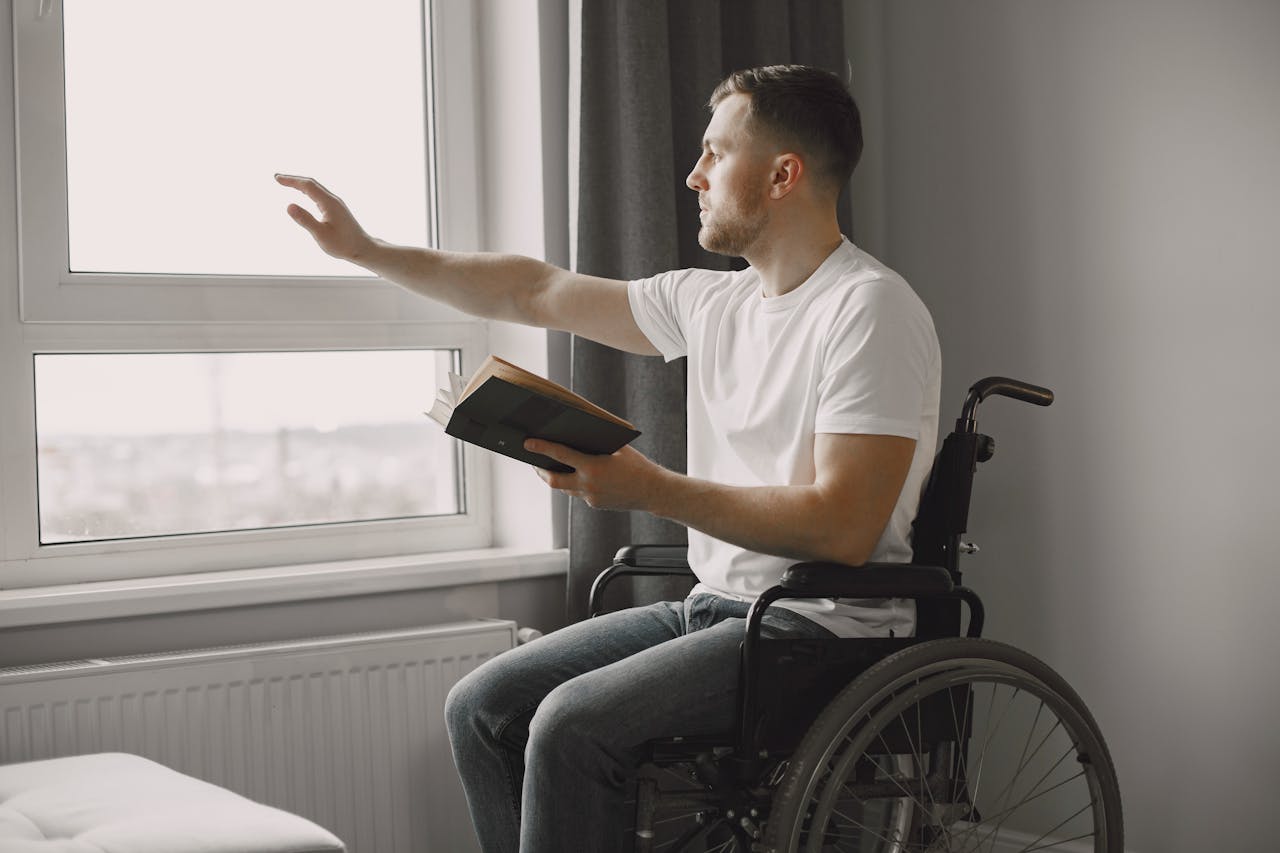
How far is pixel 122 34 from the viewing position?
2283 millimetres

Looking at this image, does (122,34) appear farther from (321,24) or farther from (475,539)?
(475,539)

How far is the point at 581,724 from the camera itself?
1555 millimetres

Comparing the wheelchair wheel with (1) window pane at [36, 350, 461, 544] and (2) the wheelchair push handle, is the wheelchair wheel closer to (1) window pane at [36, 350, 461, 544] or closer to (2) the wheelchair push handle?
(2) the wheelchair push handle

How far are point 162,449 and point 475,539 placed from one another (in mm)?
620

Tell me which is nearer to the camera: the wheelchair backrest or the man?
the man

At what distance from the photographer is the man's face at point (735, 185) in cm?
185

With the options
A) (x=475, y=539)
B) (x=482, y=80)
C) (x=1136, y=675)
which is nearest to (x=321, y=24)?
(x=482, y=80)

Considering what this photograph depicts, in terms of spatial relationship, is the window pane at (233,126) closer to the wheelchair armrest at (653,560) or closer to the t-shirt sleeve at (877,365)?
the wheelchair armrest at (653,560)

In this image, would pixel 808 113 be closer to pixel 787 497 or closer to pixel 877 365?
pixel 877 365

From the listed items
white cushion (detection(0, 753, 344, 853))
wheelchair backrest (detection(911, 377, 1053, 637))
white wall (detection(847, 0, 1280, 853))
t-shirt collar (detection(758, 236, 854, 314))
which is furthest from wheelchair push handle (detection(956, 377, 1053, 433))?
white cushion (detection(0, 753, 344, 853))

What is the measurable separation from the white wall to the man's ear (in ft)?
2.89

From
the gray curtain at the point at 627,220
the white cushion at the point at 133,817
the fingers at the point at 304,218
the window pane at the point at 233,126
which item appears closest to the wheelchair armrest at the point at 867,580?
the white cushion at the point at 133,817

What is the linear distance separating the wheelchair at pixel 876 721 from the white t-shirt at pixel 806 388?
6cm

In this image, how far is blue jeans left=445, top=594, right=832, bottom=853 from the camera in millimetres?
1560
